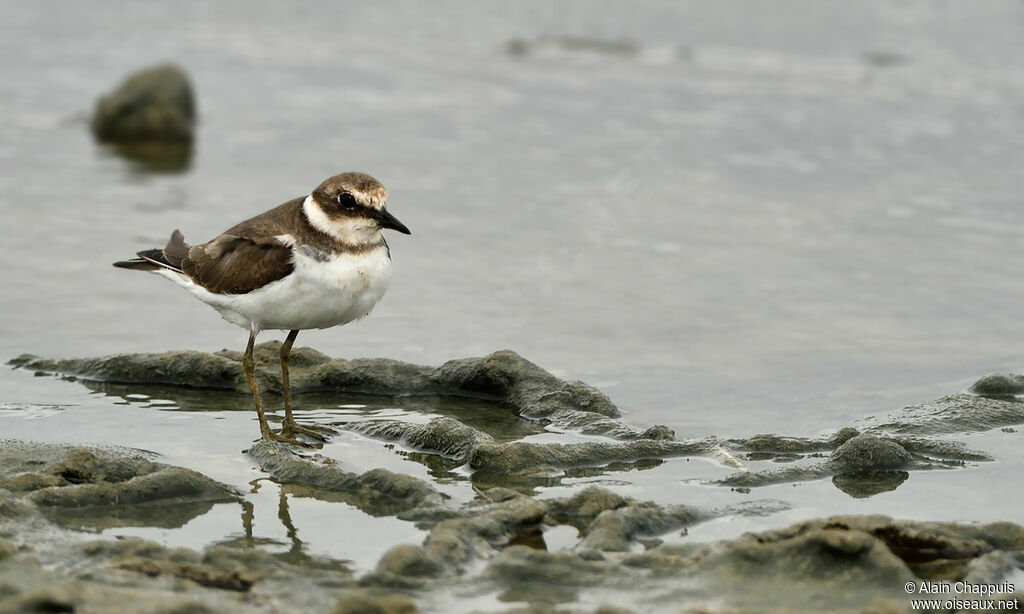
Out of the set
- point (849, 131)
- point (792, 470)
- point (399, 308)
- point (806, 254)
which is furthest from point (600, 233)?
point (792, 470)

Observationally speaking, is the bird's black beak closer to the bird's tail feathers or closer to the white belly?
the white belly

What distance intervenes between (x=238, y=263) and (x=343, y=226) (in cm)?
73

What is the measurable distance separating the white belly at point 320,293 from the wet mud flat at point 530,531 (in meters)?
0.77

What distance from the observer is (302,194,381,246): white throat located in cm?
789

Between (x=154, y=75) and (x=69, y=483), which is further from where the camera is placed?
(x=154, y=75)

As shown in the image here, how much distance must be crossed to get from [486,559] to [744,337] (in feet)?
16.0

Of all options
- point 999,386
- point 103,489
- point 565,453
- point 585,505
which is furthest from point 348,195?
point 999,386

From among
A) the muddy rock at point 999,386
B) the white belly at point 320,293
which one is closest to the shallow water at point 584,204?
the muddy rock at point 999,386

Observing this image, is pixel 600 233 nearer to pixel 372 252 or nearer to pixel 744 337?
pixel 744 337

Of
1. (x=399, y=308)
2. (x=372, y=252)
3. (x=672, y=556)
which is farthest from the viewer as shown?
(x=399, y=308)

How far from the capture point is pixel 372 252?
26.2 ft

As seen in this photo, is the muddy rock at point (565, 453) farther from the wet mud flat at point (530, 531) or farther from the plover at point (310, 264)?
the plover at point (310, 264)

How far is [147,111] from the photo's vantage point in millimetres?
16469

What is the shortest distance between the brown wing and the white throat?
0.25m
